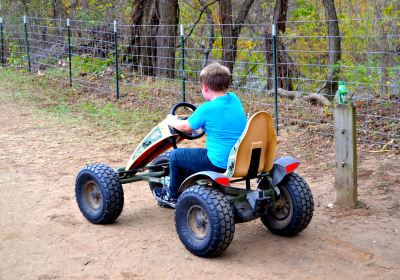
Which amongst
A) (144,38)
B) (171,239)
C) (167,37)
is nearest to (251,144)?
(171,239)

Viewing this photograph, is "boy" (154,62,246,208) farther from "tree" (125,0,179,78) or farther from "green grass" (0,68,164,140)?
"tree" (125,0,179,78)

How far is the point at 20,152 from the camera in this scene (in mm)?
8219

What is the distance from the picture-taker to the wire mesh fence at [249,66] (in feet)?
27.5

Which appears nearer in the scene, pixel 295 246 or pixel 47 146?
pixel 295 246

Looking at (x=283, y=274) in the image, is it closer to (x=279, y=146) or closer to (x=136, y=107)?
(x=279, y=146)

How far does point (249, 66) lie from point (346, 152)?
16.5 feet

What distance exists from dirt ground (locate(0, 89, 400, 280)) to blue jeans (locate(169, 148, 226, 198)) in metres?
0.56

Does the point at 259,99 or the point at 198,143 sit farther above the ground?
the point at 259,99

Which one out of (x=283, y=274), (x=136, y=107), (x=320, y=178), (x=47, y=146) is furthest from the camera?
(x=136, y=107)

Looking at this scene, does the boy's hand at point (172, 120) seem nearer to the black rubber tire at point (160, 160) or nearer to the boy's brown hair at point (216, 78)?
the boy's brown hair at point (216, 78)

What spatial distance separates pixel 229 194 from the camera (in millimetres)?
4770

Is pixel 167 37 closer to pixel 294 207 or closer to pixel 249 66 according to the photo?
pixel 249 66

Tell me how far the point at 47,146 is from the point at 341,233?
5073 mm

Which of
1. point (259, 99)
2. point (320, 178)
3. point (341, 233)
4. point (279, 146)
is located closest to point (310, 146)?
point (279, 146)
